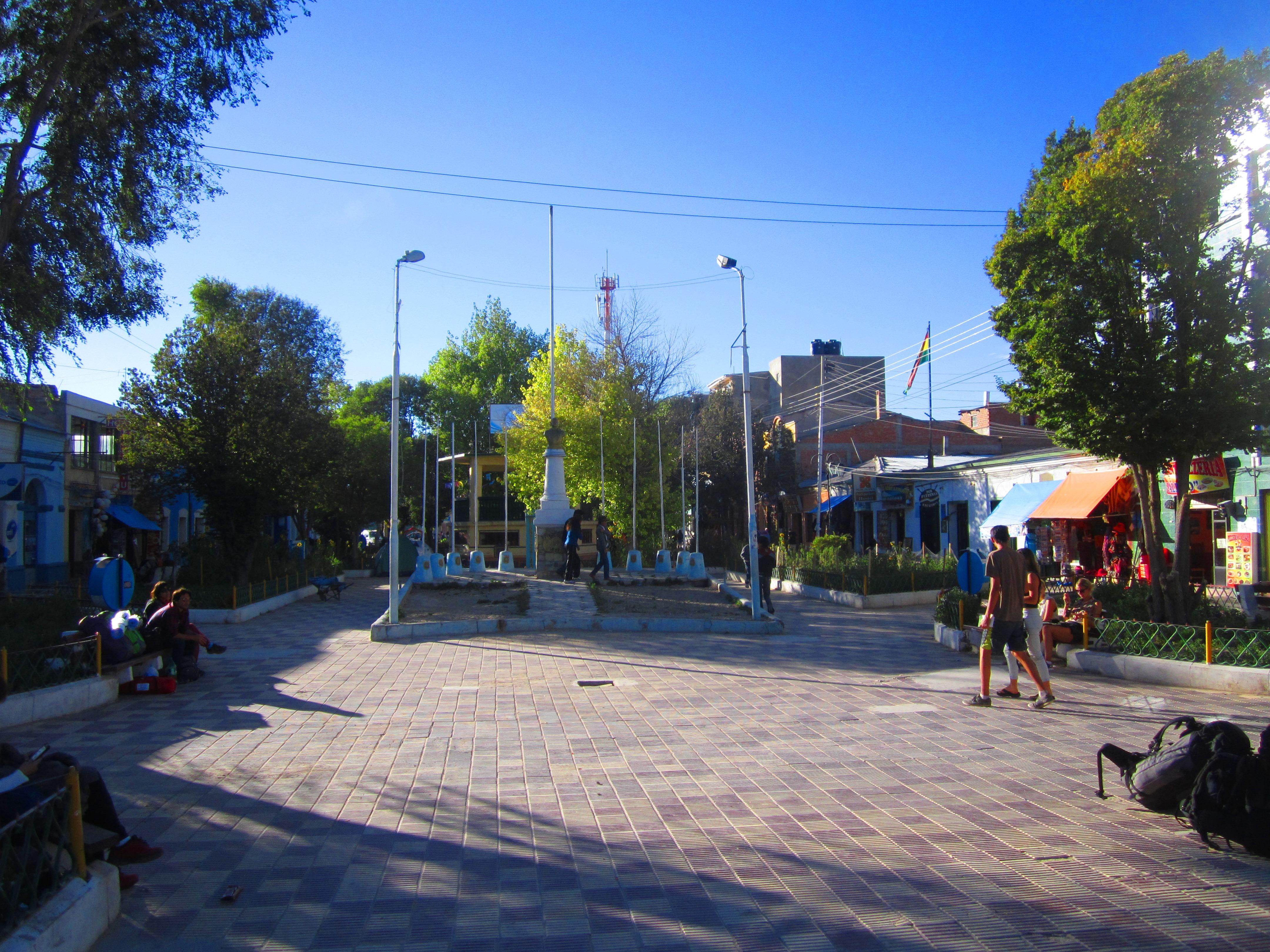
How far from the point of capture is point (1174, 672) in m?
10.1

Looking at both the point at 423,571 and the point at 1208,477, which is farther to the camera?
the point at 423,571

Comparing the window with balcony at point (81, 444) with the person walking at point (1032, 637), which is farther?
the window with balcony at point (81, 444)

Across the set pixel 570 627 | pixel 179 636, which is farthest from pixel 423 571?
pixel 179 636

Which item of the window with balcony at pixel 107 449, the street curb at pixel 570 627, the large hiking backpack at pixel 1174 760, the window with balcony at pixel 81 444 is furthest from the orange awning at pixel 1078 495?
the window with balcony at pixel 107 449

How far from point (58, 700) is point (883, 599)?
52.2ft

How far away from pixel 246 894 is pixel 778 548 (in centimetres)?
2468

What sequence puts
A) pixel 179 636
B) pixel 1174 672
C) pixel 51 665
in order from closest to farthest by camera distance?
1. pixel 51 665
2. pixel 1174 672
3. pixel 179 636

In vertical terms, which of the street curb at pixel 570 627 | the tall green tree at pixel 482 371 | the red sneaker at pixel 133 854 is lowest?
the red sneaker at pixel 133 854

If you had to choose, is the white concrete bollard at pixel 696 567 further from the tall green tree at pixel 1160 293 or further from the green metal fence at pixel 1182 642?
the green metal fence at pixel 1182 642

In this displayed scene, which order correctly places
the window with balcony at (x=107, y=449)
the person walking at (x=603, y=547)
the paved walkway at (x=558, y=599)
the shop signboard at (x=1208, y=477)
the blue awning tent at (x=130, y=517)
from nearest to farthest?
1. the paved walkway at (x=558, y=599)
2. the shop signboard at (x=1208, y=477)
3. the person walking at (x=603, y=547)
4. the blue awning tent at (x=130, y=517)
5. the window with balcony at (x=107, y=449)

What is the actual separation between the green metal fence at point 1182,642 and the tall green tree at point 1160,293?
1.07 metres

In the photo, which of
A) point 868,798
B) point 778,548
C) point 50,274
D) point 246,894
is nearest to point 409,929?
point 246,894

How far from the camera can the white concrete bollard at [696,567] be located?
2639 cm

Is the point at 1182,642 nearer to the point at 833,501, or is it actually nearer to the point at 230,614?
the point at 230,614
